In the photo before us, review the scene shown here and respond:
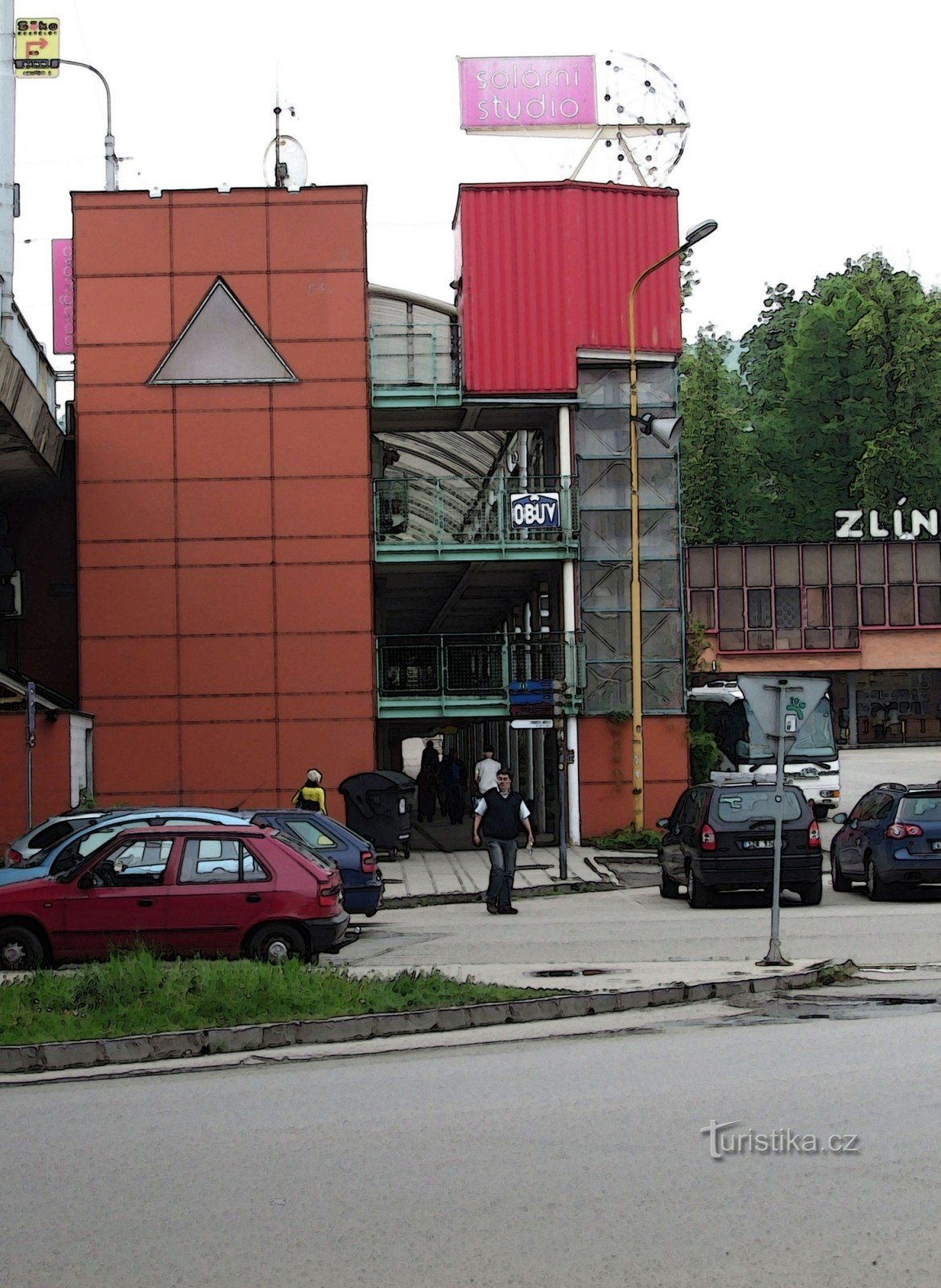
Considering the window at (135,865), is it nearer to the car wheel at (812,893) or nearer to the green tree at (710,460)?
the car wheel at (812,893)

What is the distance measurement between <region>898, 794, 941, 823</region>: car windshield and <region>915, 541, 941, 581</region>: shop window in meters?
48.9

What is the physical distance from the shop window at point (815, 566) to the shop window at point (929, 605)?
387cm

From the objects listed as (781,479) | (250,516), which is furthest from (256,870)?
(781,479)

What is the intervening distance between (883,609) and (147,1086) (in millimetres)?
61544

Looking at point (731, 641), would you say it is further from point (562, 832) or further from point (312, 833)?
point (312, 833)

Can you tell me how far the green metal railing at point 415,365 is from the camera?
33.2m

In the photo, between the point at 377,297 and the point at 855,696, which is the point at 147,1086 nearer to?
the point at 377,297

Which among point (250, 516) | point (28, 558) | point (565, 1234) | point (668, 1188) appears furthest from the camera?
point (28, 558)

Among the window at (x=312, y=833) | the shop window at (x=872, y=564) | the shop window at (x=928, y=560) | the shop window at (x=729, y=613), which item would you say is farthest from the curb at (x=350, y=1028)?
the shop window at (x=928, y=560)

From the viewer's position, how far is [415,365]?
33.4 meters

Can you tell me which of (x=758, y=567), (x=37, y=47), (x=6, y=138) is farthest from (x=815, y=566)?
(x=6, y=138)

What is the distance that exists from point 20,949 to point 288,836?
2646 mm

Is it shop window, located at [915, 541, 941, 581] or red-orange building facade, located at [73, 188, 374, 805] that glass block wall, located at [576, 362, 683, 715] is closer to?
red-orange building facade, located at [73, 188, 374, 805]

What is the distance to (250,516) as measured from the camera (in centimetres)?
3256
